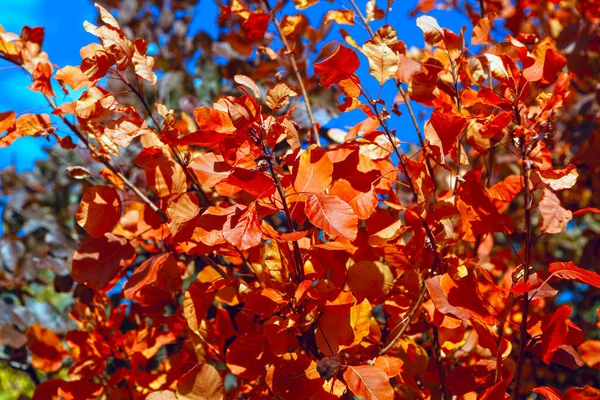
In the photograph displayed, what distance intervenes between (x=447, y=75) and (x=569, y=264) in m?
0.43

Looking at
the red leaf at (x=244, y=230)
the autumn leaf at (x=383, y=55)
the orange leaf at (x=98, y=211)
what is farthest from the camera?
the orange leaf at (x=98, y=211)

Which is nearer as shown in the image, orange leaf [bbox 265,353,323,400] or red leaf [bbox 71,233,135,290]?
orange leaf [bbox 265,353,323,400]

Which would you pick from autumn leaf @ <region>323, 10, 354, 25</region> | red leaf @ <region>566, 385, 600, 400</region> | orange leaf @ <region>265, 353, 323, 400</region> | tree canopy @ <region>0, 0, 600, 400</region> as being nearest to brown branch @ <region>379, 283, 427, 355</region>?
tree canopy @ <region>0, 0, 600, 400</region>

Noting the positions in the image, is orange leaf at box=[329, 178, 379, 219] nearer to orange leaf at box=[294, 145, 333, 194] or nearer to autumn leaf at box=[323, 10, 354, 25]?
orange leaf at box=[294, 145, 333, 194]

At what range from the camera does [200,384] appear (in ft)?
2.22

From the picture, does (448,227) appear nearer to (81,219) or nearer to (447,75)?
(447,75)

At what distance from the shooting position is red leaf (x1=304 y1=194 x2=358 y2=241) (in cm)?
63

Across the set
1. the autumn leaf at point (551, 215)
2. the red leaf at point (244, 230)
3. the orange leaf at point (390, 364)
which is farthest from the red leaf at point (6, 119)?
the autumn leaf at point (551, 215)

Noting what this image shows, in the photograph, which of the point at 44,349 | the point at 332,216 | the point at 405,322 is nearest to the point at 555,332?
the point at 405,322

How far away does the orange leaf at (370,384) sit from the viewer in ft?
2.20

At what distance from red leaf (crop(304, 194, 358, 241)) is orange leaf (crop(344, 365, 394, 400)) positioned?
183mm

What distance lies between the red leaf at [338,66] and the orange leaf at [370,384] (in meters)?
0.37

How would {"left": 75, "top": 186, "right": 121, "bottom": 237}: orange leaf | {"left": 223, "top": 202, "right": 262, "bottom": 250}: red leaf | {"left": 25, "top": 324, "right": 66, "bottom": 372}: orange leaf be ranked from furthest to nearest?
1. {"left": 25, "top": 324, "right": 66, "bottom": 372}: orange leaf
2. {"left": 75, "top": 186, "right": 121, "bottom": 237}: orange leaf
3. {"left": 223, "top": 202, "right": 262, "bottom": 250}: red leaf

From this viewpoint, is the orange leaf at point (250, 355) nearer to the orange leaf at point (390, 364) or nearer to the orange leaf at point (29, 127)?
the orange leaf at point (390, 364)
